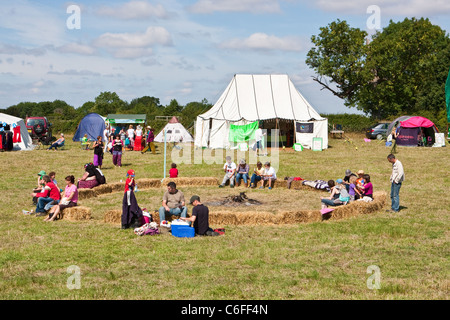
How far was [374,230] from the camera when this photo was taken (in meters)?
11.1

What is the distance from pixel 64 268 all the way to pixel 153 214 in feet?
12.3

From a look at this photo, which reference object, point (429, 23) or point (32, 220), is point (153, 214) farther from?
point (429, 23)

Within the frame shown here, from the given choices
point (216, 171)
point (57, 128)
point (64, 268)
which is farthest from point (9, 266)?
Result: point (57, 128)

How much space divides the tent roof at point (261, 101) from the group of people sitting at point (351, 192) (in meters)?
18.3

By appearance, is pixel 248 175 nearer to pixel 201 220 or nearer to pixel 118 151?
pixel 118 151

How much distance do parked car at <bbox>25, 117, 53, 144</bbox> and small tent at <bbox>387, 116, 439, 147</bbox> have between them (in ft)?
Answer: 75.5

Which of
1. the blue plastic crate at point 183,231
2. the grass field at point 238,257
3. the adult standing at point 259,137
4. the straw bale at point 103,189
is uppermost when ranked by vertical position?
the adult standing at point 259,137

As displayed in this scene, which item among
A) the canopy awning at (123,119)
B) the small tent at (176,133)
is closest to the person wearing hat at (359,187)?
the small tent at (176,133)

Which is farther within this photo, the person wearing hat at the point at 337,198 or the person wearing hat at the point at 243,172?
the person wearing hat at the point at 243,172

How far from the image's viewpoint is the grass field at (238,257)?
7.29m

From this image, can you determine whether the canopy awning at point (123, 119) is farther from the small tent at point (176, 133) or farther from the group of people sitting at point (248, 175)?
the group of people sitting at point (248, 175)

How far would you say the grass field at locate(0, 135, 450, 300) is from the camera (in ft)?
23.9
